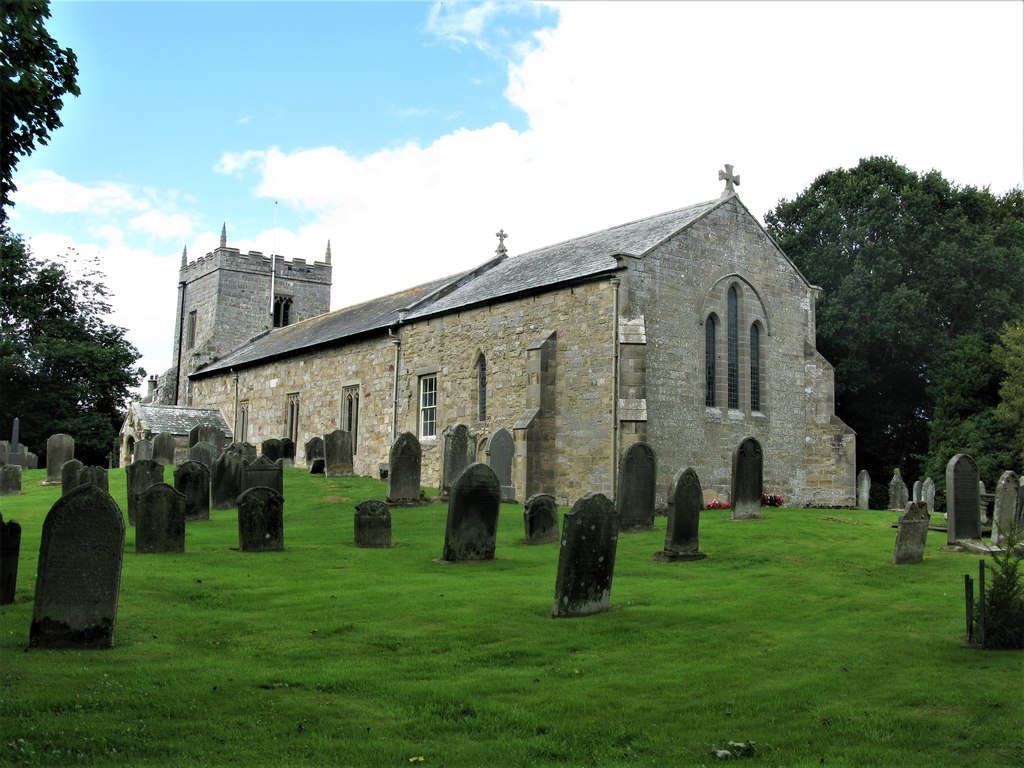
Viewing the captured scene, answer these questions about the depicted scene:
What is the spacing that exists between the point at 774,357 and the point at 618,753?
21.2 m

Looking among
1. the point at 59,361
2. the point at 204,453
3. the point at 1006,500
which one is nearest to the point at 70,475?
the point at 204,453

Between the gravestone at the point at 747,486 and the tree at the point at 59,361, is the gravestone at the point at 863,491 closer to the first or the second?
the gravestone at the point at 747,486

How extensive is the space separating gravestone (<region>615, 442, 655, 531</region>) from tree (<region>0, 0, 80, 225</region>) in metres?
10.9

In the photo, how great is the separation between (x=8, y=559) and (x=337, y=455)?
18.2 meters

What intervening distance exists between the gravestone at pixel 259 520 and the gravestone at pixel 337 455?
523 inches

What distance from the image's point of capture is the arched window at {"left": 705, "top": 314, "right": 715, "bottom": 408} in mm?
25016

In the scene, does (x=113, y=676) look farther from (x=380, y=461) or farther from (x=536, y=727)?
(x=380, y=461)

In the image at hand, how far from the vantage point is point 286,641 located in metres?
9.65

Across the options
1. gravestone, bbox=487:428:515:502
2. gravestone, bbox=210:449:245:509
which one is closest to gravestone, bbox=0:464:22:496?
gravestone, bbox=210:449:245:509

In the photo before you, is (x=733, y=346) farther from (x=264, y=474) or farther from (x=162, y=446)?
(x=162, y=446)

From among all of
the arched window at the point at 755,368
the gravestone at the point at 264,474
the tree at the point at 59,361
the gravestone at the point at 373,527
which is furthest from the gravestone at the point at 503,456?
the tree at the point at 59,361

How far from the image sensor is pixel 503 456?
22922mm

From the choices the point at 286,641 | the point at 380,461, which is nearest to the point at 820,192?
the point at 380,461

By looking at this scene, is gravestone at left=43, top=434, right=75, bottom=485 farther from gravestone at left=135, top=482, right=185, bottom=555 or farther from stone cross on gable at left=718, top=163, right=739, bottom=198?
stone cross on gable at left=718, top=163, right=739, bottom=198
